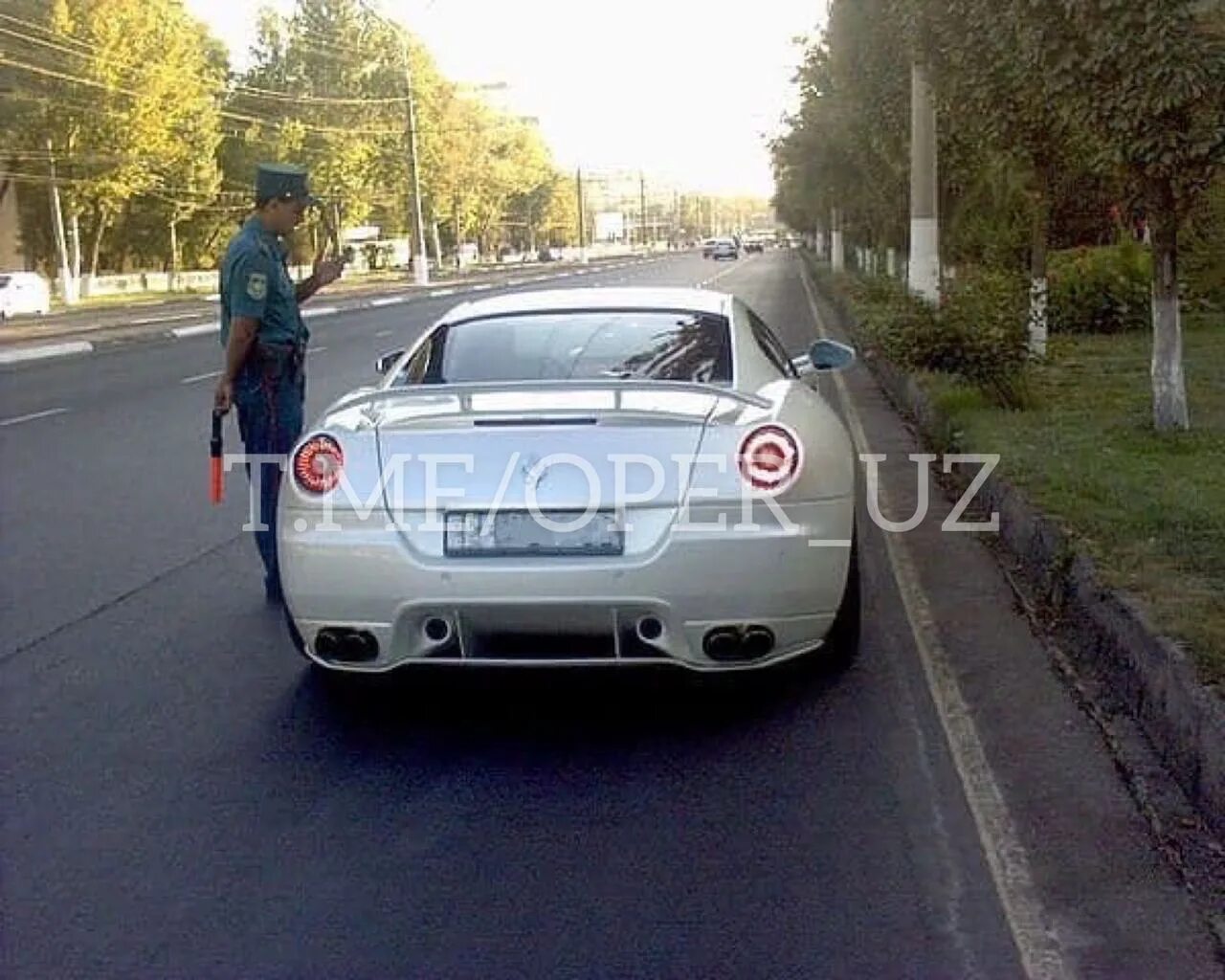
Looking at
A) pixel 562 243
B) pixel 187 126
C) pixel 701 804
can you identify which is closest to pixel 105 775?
pixel 701 804

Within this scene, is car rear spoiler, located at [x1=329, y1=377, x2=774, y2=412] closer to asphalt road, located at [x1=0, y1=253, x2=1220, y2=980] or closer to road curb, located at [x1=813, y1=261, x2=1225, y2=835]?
asphalt road, located at [x1=0, y1=253, x2=1220, y2=980]

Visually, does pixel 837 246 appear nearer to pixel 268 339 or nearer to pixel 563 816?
pixel 268 339

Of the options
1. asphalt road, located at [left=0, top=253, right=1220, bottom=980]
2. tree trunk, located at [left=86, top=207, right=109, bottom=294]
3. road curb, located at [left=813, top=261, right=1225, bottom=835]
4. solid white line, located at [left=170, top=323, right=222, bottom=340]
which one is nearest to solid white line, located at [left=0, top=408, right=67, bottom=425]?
asphalt road, located at [left=0, top=253, right=1220, bottom=980]

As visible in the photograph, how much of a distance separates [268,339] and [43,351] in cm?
2275

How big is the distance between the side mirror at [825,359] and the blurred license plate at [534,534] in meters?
2.57

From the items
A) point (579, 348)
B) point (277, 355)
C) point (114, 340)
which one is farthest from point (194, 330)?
point (579, 348)

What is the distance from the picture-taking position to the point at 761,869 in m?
4.28

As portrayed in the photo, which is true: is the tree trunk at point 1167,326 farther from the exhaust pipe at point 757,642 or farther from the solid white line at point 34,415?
the solid white line at point 34,415

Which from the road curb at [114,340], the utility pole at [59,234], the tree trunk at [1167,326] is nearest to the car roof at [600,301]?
the tree trunk at [1167,326]

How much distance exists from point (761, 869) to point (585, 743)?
1.16 meters

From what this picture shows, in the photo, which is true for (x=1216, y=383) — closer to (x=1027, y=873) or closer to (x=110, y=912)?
(x=1027, y=873)

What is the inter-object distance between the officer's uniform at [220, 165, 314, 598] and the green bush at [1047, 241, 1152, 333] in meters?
15.6

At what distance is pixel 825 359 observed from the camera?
7.65 m

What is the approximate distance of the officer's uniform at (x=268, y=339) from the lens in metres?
7.17
